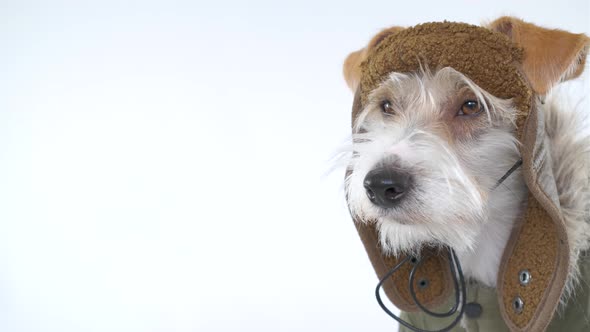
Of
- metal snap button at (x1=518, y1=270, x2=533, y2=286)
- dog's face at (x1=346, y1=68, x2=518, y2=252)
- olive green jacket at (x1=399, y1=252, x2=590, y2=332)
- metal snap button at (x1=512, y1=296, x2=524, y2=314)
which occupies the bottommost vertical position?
olive green jacket at (x1=399, y1=252, x2=590, y2=332)

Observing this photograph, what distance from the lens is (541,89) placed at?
1.26 meters

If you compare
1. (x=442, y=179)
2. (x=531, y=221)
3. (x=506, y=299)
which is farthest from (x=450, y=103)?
(x=506, y=299)

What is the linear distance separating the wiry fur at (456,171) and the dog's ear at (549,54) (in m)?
0.09

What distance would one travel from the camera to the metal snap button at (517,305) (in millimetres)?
1350

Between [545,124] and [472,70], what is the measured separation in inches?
10.6

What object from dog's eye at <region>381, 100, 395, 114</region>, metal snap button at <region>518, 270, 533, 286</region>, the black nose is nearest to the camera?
the black nose

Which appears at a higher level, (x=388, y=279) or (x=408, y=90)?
(x=408, y=90)

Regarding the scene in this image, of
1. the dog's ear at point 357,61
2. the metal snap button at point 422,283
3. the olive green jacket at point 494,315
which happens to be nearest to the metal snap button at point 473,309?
the olive green jacket at point 494,315

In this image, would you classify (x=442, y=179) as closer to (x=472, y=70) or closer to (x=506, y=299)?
(x=472, y=70)

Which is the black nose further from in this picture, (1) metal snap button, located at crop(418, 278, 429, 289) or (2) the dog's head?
(1) metal snap button, located at crop(418, 278, 429, 289)

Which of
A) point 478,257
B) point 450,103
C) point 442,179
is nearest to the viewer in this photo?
point 442,179

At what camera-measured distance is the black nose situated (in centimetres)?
123

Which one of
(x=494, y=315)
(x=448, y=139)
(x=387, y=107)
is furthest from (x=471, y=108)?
(x=494, y=315)

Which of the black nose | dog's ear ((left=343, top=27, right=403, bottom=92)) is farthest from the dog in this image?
dog's ear ((left=343, top=27, right=403, bottom=92))
